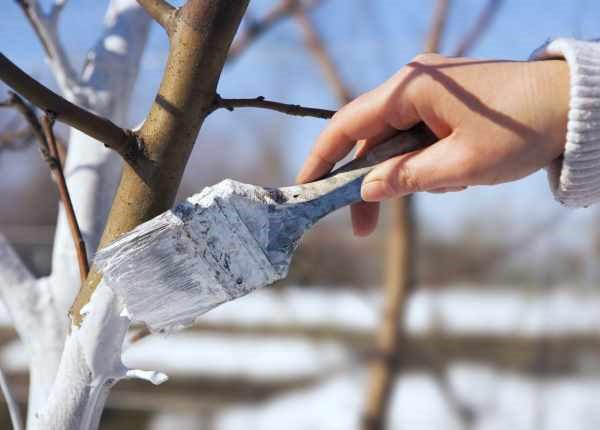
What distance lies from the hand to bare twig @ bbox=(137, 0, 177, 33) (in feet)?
0.36

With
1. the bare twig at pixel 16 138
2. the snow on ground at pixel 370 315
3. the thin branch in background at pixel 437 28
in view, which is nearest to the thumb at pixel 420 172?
the bare twig at pixel 16 138

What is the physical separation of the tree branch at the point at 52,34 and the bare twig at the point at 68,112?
0.26 m

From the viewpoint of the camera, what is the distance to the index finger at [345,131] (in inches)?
14.8

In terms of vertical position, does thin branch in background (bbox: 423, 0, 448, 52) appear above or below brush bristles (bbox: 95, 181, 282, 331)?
above

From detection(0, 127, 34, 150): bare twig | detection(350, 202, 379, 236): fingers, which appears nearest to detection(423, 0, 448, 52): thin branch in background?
detection(0, 127, 34, 150): bare twig

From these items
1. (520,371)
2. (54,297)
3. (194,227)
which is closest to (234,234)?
(194,227)

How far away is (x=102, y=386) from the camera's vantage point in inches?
15.1

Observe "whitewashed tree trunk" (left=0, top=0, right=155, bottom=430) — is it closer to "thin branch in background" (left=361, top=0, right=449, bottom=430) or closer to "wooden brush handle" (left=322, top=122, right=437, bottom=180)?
"wooden brush handle" (left=322, top=122, right=437, bottom=180)

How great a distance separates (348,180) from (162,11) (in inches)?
5.1

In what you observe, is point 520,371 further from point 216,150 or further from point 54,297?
point 54,297

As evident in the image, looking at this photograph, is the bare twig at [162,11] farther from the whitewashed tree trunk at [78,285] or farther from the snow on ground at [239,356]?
the snow on ground at [239,356]

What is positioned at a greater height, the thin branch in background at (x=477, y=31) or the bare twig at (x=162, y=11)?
the thin branch in background at (x=477, y=31)

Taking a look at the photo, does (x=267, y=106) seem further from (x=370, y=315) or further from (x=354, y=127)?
(x=370, y=315)

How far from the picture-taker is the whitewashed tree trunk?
1.23ft
